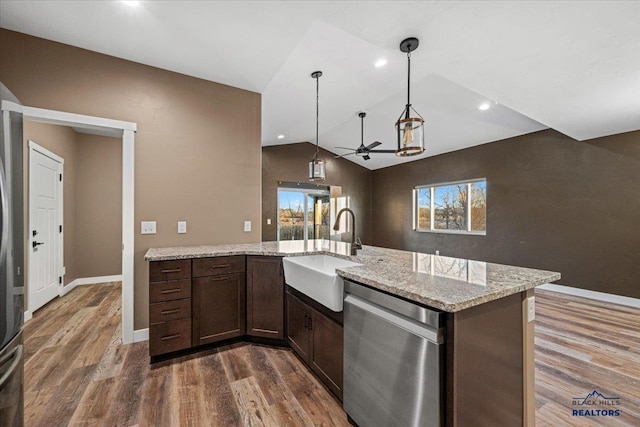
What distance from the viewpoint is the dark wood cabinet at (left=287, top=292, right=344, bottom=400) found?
5.73ft

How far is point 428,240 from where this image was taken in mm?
6785

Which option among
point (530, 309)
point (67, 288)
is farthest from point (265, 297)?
point (67, 288)

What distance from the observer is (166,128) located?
2881mm

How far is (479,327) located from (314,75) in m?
2.96

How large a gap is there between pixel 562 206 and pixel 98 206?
7.81 m

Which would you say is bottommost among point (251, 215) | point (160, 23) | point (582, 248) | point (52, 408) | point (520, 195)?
point (52, 408)

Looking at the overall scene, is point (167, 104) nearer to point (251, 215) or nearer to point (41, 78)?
point (41, 78)

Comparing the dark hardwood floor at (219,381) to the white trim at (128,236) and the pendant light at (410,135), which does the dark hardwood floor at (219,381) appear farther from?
the pendant light at (410,135)

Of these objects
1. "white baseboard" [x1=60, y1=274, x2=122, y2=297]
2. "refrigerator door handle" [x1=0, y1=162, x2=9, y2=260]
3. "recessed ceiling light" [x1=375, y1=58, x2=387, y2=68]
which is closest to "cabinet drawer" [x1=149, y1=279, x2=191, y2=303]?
"refrigerator door handle" [x1=0, y1=162, x2=9, y2=260]

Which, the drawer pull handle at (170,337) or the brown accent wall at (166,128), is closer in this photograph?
the drawer pull handle at (170,337)

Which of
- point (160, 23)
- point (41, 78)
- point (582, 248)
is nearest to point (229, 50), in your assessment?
point (160, 23)

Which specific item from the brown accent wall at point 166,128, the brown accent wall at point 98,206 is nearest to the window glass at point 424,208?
the brown accent wall at point 166,128

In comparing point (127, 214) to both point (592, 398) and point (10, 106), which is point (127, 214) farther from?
point (592, 398)

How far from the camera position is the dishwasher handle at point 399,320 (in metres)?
1.12
